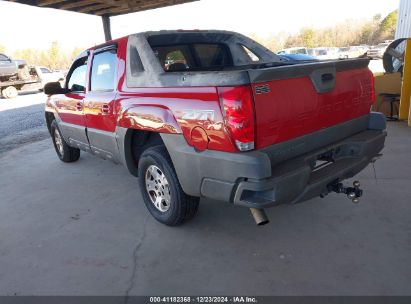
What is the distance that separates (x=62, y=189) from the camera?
4617 millimetres

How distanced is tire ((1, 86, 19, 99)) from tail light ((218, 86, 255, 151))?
20.4 metres

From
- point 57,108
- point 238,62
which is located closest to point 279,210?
point 238,62

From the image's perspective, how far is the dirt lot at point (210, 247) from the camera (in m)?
2.45

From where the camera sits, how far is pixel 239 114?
2.25 m

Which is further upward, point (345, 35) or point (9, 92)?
point (345, 35)

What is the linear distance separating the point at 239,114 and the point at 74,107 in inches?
122

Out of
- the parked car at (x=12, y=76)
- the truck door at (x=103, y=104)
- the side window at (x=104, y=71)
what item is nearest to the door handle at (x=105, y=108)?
the truck door at (x=103, y=104)

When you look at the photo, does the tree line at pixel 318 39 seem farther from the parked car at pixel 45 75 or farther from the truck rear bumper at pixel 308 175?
the truck rear bumper at pixel 308 175

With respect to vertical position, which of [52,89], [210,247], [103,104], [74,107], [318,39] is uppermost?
[318,39]

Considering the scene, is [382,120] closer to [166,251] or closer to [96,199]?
[166,251]

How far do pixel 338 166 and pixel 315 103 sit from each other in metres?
0.59

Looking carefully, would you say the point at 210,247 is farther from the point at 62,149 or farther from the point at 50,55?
the point at 50,55

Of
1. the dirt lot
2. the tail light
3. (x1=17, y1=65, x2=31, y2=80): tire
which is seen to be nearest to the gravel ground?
the dirt lot

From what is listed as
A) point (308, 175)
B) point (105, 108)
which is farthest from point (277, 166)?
point (105, 108)
